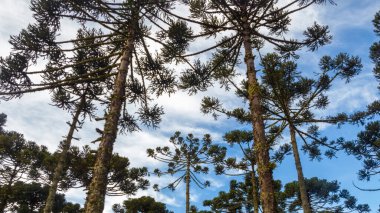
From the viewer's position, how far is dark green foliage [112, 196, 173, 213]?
67.6ft

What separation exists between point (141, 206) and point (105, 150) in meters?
16.6

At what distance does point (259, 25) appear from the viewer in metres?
7.87

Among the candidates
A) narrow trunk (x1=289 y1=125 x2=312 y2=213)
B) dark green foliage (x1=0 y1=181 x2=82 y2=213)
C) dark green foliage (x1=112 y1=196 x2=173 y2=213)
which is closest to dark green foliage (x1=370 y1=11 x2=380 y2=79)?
narrow trunk (x1=289 y1=125 x2=312 y2=213)

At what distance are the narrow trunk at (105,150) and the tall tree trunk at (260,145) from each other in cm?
288

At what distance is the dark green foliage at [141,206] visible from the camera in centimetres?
2059

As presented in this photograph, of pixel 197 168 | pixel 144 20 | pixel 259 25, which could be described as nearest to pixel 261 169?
pixel 259 25

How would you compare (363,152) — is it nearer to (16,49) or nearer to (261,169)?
(261,169)

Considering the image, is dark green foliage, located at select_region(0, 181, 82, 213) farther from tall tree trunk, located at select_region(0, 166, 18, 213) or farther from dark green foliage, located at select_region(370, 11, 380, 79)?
dark green foliage, located at select_region(370, 11, 380, 79)

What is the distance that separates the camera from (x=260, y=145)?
18.8ft

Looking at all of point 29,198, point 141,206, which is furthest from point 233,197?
point 29,198

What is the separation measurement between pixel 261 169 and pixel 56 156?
12.1m

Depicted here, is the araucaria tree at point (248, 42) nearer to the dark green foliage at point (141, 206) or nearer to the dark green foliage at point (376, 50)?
the dark green foliage at point (376, 50)

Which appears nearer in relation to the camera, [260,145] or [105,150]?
[105,150]

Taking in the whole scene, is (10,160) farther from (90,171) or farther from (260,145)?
(260,145)
